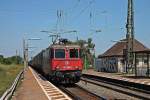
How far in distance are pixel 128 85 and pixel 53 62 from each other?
19.5 ft

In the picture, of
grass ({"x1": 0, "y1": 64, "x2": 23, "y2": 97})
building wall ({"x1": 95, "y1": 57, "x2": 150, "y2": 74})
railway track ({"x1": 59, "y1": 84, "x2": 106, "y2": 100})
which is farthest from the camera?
building wall ({"x1": 95, "y1": 57, "x2": 150, "y2": 74})

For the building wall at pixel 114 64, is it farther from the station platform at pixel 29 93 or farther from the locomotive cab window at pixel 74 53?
the station platform at pixel 29 93

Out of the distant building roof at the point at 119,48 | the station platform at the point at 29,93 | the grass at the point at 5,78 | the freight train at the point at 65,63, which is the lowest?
the station platform at the point at 29,93

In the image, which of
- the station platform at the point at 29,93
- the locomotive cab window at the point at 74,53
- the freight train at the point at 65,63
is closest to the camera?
the station platform at the point at 29,93

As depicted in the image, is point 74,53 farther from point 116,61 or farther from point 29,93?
point 116,61

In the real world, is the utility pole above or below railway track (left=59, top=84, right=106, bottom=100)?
above

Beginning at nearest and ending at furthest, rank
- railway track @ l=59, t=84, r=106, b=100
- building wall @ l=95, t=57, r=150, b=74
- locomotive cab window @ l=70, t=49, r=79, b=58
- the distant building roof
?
railway track @ l=59, t=84, r=106, b=100, locomotive cab window @ l=70, t=49, r=79, b=58, building wall @ l=95, t=57, r=150, b=74, the distant building roof

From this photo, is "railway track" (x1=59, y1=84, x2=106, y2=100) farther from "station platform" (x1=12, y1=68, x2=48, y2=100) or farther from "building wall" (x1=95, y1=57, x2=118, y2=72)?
"building wall" (x1=95, y1=57, x2=118, y2=72)

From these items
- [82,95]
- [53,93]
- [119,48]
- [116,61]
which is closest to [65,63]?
[53,93]

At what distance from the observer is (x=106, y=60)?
207 feet

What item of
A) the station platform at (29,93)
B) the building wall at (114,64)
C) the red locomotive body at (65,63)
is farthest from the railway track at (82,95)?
the building wall at (114,64)

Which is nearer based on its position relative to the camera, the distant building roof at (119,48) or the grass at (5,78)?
the grass at (5,78)

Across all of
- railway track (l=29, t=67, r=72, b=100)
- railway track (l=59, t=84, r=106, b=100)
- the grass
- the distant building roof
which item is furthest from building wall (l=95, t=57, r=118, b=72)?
railway track (l=59, t=84, r=106, b=100)

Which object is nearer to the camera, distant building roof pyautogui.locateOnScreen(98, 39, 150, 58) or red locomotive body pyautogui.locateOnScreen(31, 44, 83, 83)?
red locomotive body pyautogui.locateOnScreen(31, 44, 83, 83)
